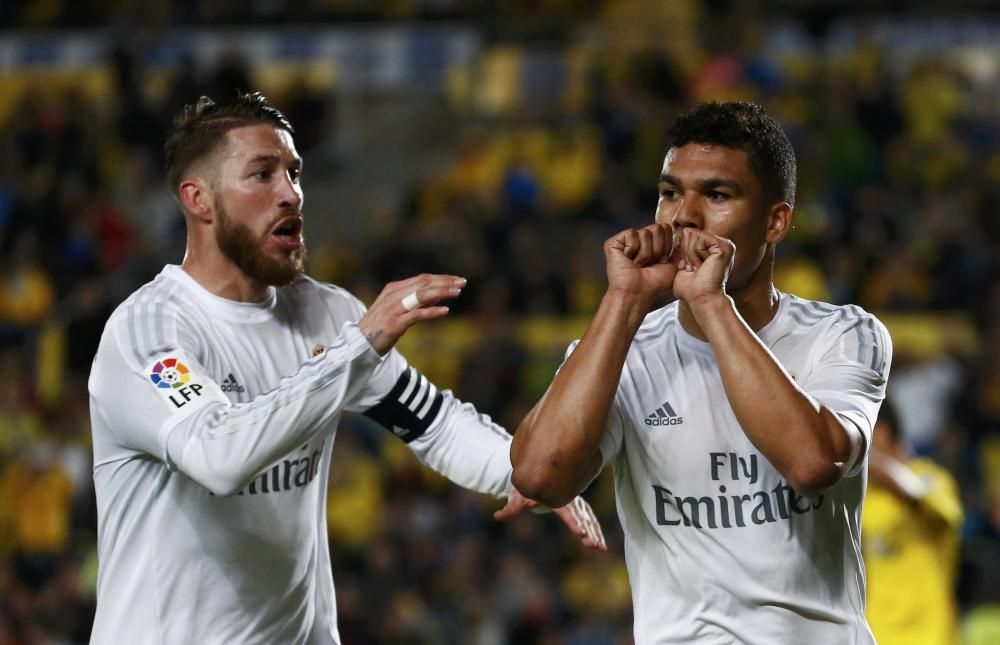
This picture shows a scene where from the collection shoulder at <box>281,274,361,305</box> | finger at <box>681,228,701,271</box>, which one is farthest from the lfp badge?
finger at <box>681,228,701,271</box>

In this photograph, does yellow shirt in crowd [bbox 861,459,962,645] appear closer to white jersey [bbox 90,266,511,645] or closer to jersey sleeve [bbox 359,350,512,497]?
jersey sleeve [bbox 359,350,512,497]

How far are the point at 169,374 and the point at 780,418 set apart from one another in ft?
5.24

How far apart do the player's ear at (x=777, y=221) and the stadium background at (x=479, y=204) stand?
5.78 meters

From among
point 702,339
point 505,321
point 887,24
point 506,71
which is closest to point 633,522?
point 702,339

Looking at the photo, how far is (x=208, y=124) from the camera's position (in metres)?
4.37

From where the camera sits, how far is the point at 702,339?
368 centimetres

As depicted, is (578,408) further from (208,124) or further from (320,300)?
(208,124)

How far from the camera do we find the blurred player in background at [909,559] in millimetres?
6867

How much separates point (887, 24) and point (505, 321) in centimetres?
707

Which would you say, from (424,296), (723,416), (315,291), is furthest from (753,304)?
(315,291)

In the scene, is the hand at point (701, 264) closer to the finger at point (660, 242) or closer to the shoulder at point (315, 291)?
the finger at point (660, 242)

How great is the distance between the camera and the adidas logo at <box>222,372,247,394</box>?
4113mm

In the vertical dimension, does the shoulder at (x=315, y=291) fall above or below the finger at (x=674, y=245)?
A: below

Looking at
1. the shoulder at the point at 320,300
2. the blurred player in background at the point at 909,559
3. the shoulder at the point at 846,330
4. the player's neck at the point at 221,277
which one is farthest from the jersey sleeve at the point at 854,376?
the blurred player in background at the point at 909,559
